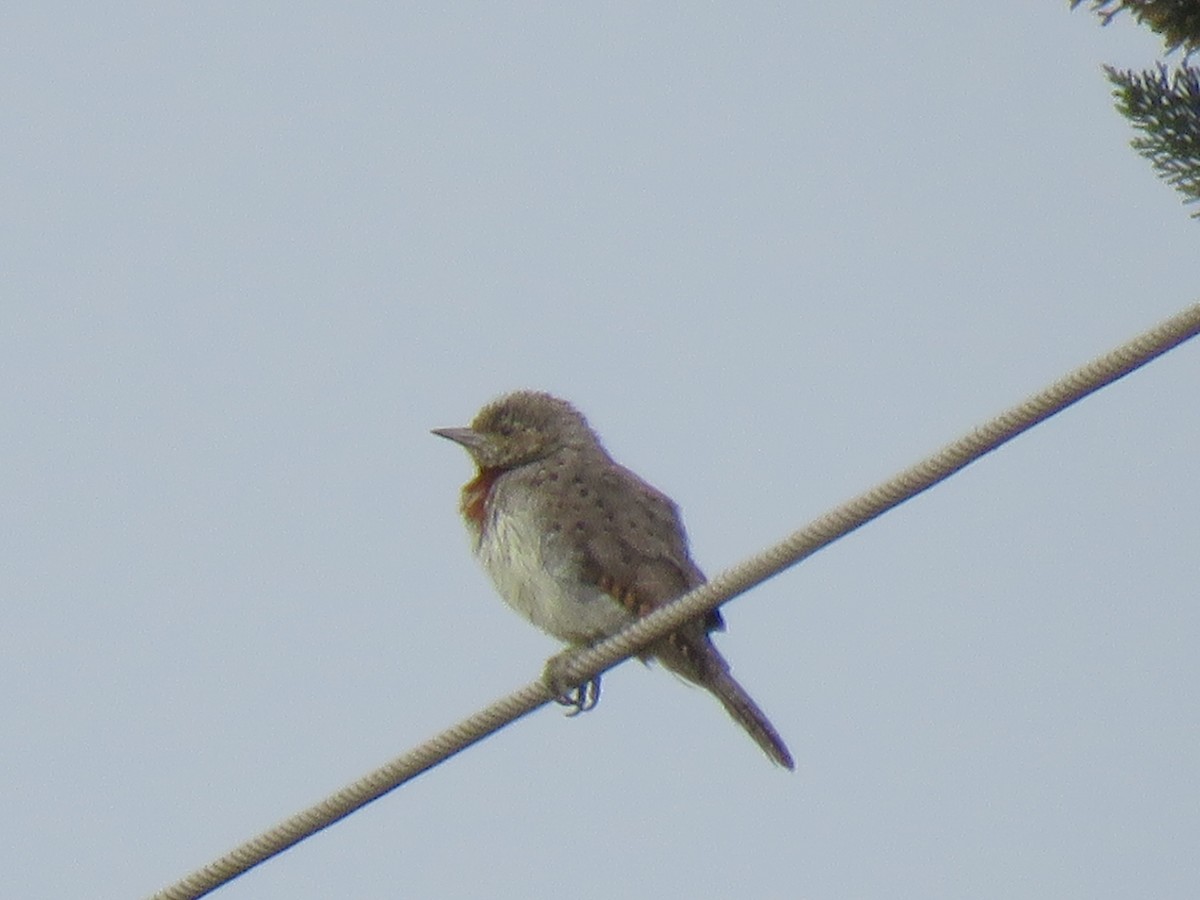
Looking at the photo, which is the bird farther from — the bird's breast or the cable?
the cable

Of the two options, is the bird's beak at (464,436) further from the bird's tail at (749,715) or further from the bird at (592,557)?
the bird's tail at (749,715)

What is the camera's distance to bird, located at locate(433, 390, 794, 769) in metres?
6.82

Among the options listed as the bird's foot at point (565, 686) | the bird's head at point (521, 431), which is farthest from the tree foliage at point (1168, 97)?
the bird's head at point (521, 431)

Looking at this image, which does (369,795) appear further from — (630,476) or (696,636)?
(630,476)

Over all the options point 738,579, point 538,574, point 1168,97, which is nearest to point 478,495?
point 538,574

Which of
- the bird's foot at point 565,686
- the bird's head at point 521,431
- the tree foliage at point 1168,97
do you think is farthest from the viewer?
the bird's head at point 521,431

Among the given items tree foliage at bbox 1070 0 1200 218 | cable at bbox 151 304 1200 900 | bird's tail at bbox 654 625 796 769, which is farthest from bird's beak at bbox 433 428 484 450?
tree foliage at bbox 1070 0 1200 218

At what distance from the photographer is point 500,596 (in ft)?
23.9

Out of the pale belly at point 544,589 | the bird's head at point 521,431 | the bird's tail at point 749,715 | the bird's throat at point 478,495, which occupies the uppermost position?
the bird's head at point 521,431

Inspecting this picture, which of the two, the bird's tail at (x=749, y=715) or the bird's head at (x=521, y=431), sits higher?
the bird's head at (x=521, y=431)

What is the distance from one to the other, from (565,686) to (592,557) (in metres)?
0.86

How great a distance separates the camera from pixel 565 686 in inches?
242

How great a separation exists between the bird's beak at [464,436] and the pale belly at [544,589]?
0.74 metres

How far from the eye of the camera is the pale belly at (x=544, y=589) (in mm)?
6902
